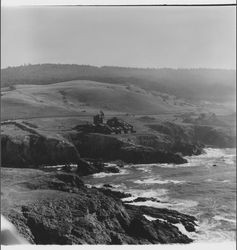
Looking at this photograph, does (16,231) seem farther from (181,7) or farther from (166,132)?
(181,7)

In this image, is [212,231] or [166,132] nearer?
[212,231]

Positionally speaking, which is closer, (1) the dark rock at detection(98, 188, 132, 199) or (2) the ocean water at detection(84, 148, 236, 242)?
(2) the ocean water at detection(84, 148, 236, 242)

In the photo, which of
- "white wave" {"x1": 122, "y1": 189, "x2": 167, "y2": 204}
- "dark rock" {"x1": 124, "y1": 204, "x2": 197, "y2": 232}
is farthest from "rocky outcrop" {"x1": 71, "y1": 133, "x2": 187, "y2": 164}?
"dark rock" {"x1": 124, "y1": 204, "x2": 197, "y2": 232}

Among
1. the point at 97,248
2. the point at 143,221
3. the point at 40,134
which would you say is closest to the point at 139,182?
the point at 143,221

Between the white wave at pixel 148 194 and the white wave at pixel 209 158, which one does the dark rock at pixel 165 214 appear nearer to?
the white wave at pixel 148 194

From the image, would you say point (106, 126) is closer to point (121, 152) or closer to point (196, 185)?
point (121, 152)

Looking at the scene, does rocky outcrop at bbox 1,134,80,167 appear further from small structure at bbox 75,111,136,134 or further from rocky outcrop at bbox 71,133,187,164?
small structure at bbox 75,111,136,134

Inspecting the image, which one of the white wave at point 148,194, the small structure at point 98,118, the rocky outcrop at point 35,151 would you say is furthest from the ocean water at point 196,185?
the small structure at point 98,118
